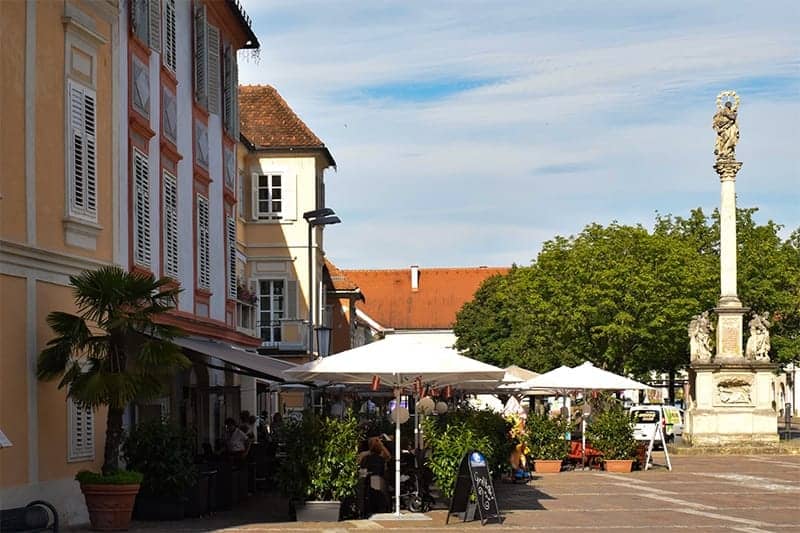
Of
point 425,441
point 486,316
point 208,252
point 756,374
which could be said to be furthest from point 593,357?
point 425,441

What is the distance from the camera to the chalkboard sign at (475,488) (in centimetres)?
2023

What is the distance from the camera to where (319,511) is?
2047 cm

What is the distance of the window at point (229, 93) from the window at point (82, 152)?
1109 cm

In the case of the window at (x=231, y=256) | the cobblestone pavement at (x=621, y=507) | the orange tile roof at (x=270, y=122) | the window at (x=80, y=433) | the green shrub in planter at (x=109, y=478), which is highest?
the orange tile roof at (x=270, y=122)

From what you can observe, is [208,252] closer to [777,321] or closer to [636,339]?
[636,339]

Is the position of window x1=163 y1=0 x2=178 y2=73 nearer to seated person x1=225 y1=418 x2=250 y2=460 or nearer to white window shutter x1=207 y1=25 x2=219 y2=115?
white window shutter x1=207 y1=25 x2=219 y2=115

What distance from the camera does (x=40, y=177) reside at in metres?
18.5

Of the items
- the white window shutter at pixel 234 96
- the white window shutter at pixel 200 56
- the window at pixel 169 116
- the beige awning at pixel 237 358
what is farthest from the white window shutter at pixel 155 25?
the white window shutter at pixel 234 96

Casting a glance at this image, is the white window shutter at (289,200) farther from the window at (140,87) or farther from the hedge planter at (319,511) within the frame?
the hedge planter at (319,511)

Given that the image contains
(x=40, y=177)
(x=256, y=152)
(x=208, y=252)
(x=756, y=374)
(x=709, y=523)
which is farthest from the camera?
(x=256, y=152)

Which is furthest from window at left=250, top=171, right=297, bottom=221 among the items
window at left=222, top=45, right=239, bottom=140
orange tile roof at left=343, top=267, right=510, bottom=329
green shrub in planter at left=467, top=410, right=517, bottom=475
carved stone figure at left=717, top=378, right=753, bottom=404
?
orange tile roof at left=343, top=267, right=510, bottom=329

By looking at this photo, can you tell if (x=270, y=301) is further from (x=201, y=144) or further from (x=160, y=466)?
(x=160, y=466)

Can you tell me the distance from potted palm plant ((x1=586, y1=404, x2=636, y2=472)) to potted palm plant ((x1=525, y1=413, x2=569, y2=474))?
85cm

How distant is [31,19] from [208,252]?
1156 centimetres
